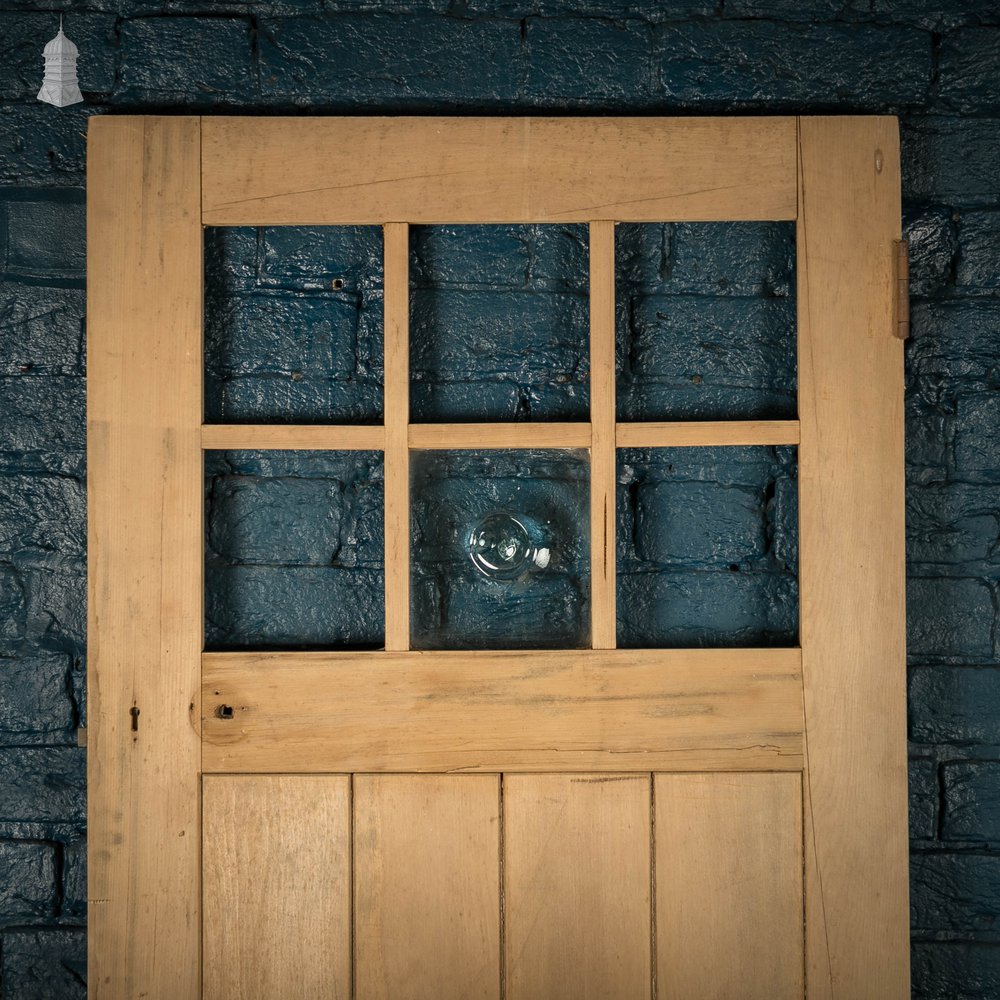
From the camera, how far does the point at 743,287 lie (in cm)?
138

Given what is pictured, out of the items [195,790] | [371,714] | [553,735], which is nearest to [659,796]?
[553,735]

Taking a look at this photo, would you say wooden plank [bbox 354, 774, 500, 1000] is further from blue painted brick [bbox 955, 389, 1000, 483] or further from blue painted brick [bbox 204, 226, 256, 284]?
blue painted brick [bbox 955, 389, 1000, 483]

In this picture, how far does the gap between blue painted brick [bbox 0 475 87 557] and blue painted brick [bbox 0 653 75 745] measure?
6.3 inches

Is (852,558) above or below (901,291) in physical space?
below

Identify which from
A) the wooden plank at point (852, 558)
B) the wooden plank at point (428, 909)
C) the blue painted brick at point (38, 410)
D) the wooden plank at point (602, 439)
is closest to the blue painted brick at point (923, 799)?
the wooden plank at point (852, 558)

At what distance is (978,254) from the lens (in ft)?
4.55

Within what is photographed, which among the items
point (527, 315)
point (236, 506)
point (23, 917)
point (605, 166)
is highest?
point (605, 166)

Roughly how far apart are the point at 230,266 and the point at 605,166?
0.55 metres

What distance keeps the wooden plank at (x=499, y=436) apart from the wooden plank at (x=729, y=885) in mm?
479

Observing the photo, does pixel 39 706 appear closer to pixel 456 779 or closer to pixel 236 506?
pixel 236 506

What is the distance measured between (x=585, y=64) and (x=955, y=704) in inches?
42.3

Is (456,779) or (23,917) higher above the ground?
(456,779)

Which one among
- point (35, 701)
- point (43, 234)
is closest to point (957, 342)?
point (43, 234)

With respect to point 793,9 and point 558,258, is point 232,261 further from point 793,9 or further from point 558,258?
point 793,9
